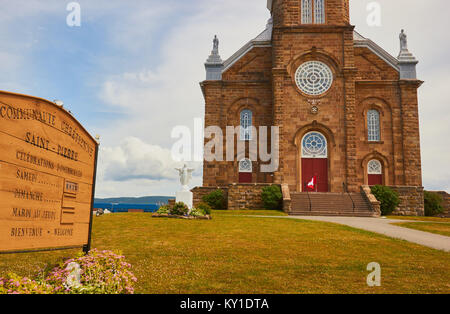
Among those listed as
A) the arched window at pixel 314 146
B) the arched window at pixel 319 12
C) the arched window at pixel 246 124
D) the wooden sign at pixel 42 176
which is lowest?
the wooden sign at pixel 42 176

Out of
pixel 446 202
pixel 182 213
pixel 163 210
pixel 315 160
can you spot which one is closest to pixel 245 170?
pixel 315 160

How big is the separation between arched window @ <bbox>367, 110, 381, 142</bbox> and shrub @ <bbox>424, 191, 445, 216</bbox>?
6.73 m

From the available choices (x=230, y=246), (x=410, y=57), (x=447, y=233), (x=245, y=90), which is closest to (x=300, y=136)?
(x=245, y=90)

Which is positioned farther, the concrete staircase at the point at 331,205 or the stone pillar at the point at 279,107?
the stone pillar at the point at 279,107

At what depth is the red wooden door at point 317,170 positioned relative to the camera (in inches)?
1177

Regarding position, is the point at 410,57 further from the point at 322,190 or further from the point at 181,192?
the point at 181,192

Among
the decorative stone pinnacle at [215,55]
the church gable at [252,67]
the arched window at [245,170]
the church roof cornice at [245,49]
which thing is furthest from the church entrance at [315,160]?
the decorative stone pinnacle at [215,55]

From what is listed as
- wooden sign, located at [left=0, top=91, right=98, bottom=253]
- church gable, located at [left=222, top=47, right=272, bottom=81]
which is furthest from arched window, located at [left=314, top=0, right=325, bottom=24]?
wooden sign, located at [left=0, top=91, right=98, bottom=253]

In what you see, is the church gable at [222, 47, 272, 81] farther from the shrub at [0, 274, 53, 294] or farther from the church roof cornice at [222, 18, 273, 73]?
the shrub at [0, 274, 53, 294]

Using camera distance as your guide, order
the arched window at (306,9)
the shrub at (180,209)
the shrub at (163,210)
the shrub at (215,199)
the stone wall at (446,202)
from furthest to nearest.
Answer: the arched window at (306,9) → the stone wall at (446,202) → the shrub at (215,199) → the shrub at (163,210) → the shrub at (180,209)

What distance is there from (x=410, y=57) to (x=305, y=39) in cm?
1053

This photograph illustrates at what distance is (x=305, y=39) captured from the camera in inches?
1219

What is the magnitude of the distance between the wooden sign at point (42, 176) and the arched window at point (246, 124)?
90.2 ft

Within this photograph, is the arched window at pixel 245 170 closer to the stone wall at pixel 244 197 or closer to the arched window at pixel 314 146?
the arched window at pixel 314 146
